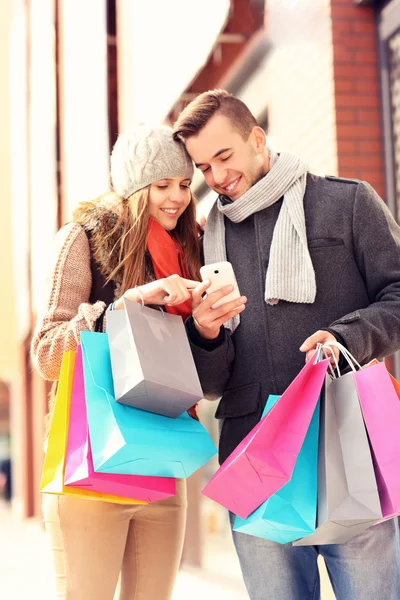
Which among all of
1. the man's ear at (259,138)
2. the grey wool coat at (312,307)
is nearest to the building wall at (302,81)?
the man's ear at (259,138)

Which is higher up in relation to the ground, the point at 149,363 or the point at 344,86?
the point at 344,86

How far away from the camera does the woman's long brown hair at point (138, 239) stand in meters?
2.52

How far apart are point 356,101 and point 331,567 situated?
3.27m

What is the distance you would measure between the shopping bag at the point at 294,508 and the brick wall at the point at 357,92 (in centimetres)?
303

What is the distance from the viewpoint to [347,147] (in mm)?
4867

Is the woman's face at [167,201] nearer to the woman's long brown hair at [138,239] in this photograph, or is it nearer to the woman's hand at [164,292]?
the woman's long brown hair at [138,239]

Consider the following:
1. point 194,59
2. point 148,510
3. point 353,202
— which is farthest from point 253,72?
point 148,510

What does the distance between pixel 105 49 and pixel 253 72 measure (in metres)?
3.65

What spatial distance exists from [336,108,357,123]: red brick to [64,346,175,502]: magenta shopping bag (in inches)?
125

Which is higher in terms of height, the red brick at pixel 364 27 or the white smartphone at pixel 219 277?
the red brick at pixel 364 27

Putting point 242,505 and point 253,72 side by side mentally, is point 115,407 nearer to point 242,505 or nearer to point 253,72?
point 242,505

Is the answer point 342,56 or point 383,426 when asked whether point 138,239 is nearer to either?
point 383,426

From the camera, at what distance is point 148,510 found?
249 cm

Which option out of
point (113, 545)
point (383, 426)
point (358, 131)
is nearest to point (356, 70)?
point (358, 131)
